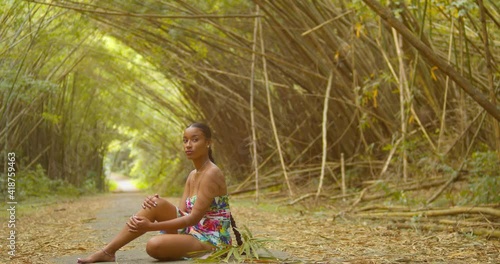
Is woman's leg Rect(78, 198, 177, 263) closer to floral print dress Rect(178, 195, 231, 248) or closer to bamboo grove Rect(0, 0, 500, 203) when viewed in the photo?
floral print dress Rect(178, 195, 231, 248)

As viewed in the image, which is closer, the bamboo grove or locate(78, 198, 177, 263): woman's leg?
locate(78, 198, 177, 263): woman's leg

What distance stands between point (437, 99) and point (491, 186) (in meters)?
1.66

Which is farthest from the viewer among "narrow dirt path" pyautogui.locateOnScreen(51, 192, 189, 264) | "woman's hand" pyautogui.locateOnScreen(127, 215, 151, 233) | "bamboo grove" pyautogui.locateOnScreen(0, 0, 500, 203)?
"bamboo grove" pyautogui.locateOnScreen(0, 0, 500, 203)

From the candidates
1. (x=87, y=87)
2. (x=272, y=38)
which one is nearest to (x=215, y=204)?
(x=272, y=38)

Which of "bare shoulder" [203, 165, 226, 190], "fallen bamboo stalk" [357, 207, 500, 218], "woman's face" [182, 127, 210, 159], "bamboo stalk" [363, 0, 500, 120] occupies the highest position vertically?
"bamboo stalk" [363, 0, 500, 120]

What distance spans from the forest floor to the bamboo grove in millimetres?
697

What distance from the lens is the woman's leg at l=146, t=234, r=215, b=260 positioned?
8.70ft

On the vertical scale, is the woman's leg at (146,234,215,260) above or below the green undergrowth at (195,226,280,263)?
above

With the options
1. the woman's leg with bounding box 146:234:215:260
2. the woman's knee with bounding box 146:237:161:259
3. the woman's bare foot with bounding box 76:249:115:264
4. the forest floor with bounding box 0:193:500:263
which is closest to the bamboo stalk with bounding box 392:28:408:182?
the forest floor with bounding box 0:193:500:263

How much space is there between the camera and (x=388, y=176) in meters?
6.11

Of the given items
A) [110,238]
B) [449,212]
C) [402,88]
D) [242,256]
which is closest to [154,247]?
[242,256]

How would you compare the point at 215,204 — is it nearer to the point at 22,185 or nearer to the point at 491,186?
the point at 491,186

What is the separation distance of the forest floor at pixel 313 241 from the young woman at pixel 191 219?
144 mm

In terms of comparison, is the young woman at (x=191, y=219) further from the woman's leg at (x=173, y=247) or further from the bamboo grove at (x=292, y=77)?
the bamboo grove at (x=292, y=77)
